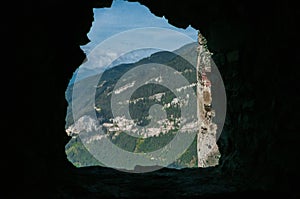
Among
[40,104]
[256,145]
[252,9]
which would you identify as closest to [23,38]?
[40,104]

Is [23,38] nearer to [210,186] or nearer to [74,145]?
[210,186]

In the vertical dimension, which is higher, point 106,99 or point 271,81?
point 106,99

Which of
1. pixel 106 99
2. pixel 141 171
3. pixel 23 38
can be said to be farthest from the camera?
pixel 106 99

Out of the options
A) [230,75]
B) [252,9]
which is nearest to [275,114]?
[252,9]

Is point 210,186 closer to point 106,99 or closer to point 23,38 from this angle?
point 23,38

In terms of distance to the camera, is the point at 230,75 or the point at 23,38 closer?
the point at 23,38

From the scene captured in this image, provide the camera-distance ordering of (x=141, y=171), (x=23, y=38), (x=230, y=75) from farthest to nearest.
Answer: (x=141, y=171)
(x=230, y=75)
(x=23, y=38)
